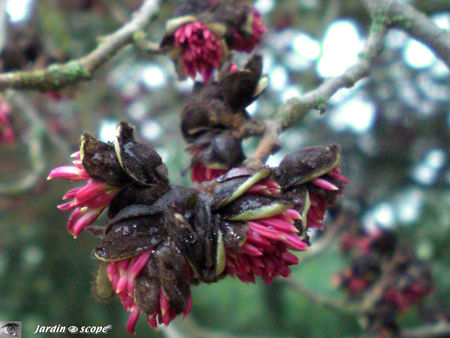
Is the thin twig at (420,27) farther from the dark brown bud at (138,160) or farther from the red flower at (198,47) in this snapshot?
the dark brown bud at (138,160)

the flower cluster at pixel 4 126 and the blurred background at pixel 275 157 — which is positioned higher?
the flower cluster at pixel 4 126

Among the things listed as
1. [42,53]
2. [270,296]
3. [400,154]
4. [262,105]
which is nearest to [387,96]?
[400,154]

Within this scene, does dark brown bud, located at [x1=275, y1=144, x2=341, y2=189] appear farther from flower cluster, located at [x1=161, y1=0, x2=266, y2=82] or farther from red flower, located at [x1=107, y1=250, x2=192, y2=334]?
flower cluster, located at [x1=161, y1=0, x2=266, y2=82]

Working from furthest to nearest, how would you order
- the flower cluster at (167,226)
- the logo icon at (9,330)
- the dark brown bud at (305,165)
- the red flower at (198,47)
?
the logo icon at (9,330) → the red flower at (198,47) → the dark brown bud at (305,165) → the flower cluster at (167,226)

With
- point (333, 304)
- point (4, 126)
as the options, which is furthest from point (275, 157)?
point (4, 126)

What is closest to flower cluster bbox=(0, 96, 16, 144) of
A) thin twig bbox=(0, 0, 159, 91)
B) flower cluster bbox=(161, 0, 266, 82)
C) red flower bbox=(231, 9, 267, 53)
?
thin twig bbox=(0, 0, 159, 91)

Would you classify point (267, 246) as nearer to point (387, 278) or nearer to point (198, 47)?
point (198, 47)

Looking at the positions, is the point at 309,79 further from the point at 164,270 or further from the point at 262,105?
the point at 164,270

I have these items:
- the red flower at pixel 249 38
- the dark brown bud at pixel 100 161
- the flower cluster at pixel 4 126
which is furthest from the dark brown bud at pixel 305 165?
the flower cluster at pixel 4 126
